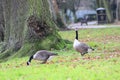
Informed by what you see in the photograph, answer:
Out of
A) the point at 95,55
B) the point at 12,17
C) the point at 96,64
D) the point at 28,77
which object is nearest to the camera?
the point at 28,77

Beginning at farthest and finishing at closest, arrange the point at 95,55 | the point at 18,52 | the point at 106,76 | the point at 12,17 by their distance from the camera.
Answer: the point at 12,17
the point at 18,52
the point at 95,55
the point at 106,76

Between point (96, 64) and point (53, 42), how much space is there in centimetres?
544

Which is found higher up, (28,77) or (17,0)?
(17,0)

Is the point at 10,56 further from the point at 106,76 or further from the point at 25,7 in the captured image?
the point at 106,76

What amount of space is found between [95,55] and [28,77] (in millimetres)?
4567

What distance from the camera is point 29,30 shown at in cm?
1562

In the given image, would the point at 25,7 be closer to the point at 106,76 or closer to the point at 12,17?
the point at 12,17

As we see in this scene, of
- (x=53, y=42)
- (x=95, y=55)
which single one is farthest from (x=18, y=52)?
(x=95, y=55)

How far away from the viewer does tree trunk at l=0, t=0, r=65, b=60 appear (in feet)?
51.2

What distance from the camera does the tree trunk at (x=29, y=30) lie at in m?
15.6

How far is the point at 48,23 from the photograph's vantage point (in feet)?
52.6

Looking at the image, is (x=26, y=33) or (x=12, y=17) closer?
(x=26, y=33)

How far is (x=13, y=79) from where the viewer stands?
9.15 metres

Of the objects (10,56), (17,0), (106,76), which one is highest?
(17,0)
